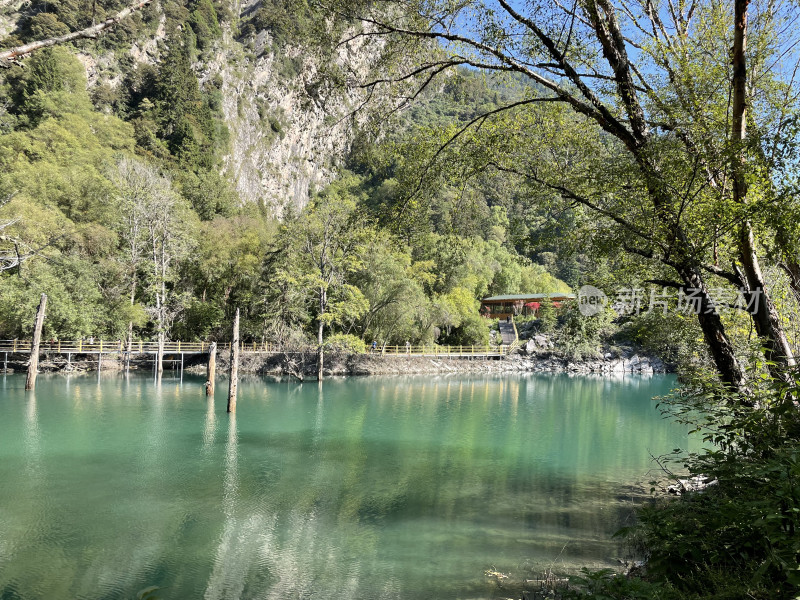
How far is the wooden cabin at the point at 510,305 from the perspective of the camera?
4697 cm

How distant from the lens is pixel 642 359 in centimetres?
4019

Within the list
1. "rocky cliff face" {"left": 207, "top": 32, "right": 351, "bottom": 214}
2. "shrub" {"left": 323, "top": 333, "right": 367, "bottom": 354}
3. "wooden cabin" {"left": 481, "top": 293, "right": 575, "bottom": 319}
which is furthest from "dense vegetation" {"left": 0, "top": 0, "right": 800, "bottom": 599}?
"rocky cliff face" {"left": 207, "top": 32, "right": 351, "bottom": 214}

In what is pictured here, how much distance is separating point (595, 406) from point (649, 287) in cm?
1682

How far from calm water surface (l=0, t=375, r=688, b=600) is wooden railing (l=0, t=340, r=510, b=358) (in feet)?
25.9

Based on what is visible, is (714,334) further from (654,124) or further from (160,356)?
(160,356)

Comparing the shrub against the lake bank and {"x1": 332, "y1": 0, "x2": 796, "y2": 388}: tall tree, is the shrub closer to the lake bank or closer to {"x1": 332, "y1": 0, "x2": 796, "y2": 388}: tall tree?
the lake bank

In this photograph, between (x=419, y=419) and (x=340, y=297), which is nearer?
(x=419, y=419)

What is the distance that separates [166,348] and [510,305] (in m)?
28.8

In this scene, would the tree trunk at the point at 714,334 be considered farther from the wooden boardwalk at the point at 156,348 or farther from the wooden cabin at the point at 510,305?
the wooden cabin at the point at 510,305

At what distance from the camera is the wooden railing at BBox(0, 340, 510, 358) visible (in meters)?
26.4

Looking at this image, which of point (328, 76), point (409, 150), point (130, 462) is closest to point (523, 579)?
point (409, 150)

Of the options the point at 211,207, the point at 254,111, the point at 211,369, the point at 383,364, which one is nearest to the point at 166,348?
the point at 211,369

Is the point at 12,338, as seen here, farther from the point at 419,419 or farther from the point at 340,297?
the point at 419,419

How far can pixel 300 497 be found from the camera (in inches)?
355
